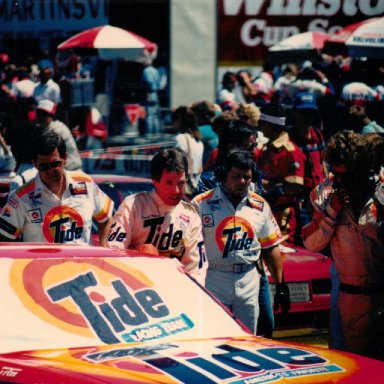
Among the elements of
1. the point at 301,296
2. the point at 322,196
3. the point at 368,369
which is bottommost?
the point at 301,296

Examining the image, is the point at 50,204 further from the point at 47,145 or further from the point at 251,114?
the point at 251,114

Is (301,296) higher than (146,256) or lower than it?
lower

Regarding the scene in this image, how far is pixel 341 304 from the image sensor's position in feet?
24.8

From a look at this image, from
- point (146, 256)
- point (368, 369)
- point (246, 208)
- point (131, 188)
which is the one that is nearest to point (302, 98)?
point (131, 188)

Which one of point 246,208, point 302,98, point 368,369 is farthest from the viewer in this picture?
point 302,98

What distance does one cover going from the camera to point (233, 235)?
26.8ft

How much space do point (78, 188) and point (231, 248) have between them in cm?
110

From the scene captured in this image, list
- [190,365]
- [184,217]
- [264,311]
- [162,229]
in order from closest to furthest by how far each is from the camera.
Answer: [190,365] < [162,229] < [184,217] < [264,311]

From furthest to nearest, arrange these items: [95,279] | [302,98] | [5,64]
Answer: [5,64] → [302,98] → [95,279]

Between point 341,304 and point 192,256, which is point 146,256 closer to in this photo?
point 192,256

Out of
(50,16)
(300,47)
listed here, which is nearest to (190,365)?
(300,47)

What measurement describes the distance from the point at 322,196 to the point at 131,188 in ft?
10.0

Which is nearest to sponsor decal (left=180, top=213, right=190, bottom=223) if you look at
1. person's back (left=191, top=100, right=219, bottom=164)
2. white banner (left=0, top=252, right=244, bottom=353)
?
white banner (left=0, top=252, right=244, bottom=353)

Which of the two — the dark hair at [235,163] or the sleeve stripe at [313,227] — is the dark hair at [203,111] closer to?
the dark hair at [235,163]
